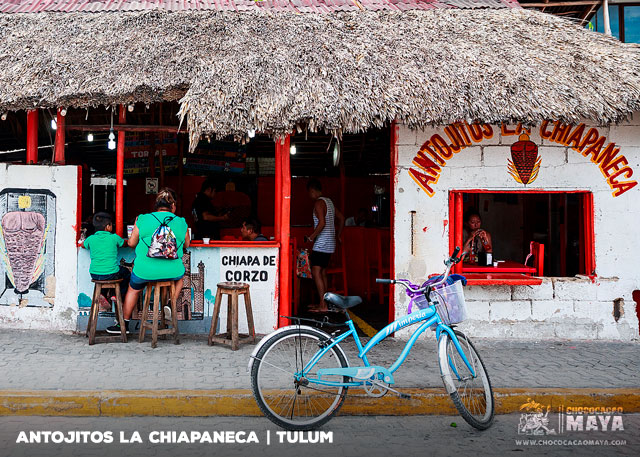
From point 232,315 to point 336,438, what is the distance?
2490 mm

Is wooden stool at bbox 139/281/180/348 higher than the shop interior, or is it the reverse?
the shop interior

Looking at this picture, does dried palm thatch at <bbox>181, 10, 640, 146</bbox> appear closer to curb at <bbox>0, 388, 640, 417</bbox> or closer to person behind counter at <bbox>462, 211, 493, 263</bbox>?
person behind counter at <bbox>462, 211, 493, 263</bbox>

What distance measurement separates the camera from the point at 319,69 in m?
6.79

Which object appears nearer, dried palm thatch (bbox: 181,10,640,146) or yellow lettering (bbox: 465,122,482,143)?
dried palm thatch (bbox: 181,10,640,146)

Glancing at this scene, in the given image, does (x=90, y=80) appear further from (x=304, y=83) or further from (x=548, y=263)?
(x=548, y=263)

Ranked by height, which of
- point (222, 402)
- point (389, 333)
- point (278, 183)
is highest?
point (278, 183)

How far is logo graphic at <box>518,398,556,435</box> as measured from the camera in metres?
4.62

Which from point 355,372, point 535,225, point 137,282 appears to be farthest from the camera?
point 535,225

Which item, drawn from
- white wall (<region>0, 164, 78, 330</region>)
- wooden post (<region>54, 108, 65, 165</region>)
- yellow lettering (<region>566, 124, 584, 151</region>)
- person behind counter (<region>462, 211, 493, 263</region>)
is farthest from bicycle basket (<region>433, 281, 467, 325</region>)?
wooden post (<region>54, 108, 65, 165</region>)

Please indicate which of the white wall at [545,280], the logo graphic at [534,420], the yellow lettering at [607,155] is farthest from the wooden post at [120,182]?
the yellow lettering at [607,155]

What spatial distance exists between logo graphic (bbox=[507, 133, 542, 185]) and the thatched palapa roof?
0.83 m

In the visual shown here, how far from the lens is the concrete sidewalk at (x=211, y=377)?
4883mm

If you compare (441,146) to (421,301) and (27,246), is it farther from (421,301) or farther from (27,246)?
(27,246)

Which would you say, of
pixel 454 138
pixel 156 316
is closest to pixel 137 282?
pixel 156 316
